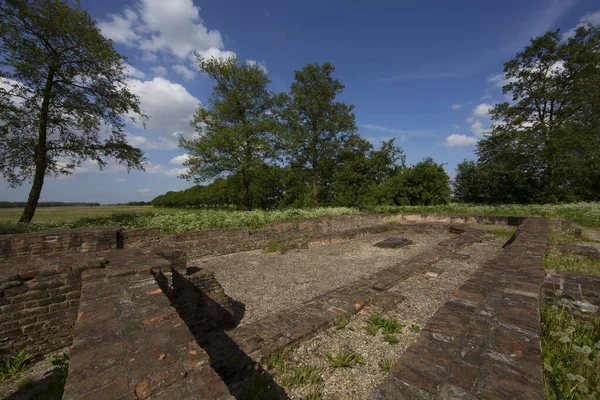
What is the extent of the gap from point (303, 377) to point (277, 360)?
0.39 metres

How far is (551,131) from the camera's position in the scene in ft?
60.3

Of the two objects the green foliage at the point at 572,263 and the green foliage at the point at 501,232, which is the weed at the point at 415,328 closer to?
the green foliage at the point at 572,263

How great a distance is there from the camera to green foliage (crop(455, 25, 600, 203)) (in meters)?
17.6

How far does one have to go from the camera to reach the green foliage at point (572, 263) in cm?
490

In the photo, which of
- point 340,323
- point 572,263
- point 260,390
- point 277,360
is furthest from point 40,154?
point 572,263

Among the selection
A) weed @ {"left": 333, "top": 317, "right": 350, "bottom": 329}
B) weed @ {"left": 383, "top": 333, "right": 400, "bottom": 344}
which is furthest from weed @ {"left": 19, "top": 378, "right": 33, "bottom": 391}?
weed @ {"left": 383, "top": 333, "right": 400, "bottom": 344}

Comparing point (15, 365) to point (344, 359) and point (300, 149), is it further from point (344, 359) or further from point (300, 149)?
point (300, 149)

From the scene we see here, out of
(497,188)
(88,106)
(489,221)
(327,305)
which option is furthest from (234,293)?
(497,188)

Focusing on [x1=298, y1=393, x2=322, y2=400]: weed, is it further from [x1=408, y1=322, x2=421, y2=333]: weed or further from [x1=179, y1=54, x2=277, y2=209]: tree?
[x1=179, y1=54, x2=277, y2=209]: tree

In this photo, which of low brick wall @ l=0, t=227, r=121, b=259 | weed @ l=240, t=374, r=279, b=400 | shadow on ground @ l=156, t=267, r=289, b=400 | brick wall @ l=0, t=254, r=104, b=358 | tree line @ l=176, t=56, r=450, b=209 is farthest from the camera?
tree line @ l=176, t=56, r=450, b=209

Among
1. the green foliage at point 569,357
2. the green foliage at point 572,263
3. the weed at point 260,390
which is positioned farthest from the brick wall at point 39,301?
the green foliage at point 572,263

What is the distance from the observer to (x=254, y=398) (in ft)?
7.25

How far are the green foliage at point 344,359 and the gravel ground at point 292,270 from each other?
1899mm

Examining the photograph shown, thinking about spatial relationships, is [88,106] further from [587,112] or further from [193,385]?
[587,112]
